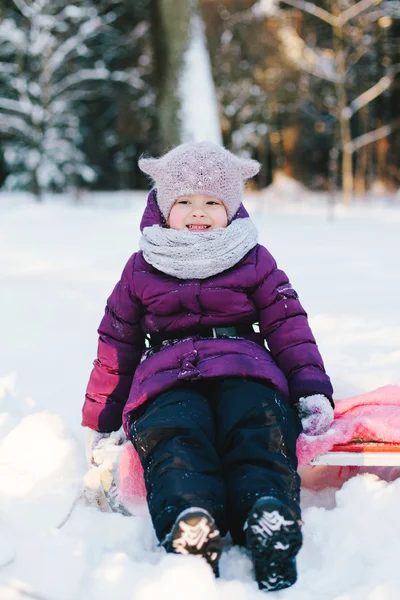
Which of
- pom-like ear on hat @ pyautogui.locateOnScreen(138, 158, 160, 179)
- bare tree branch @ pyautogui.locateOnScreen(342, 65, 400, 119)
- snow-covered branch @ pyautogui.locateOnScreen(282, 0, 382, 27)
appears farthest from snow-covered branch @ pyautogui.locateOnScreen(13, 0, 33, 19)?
pom-like ear on hat @ pyautogui.locateOnScreen(138, 158, 160, 179)

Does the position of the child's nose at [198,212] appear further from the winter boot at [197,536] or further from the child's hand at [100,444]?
the winter boot at [197,536]

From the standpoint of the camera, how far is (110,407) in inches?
83.4

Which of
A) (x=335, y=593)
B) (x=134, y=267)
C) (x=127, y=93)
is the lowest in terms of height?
(x=335, y=593)

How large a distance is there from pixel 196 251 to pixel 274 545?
0.99 meters

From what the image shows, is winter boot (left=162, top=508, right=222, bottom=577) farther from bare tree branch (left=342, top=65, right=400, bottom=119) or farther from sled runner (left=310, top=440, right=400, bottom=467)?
bare tree branch (left=342, top=65, right=400, bottom=119)

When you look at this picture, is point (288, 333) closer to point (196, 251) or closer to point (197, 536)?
point (196, 251)

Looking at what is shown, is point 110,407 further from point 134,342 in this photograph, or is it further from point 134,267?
point 134,267

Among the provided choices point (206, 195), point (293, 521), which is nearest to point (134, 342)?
point (206, 195)

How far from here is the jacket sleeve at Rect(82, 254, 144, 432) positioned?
2115mm

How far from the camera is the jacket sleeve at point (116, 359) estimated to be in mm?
2115

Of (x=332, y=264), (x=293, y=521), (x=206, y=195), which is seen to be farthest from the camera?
(x=332, y=264)

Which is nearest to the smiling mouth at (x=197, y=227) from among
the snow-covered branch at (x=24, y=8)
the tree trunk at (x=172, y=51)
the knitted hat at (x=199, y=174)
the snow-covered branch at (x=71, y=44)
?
the knitted hat at (x=199, y=174)

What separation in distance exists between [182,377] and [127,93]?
53.6 feet

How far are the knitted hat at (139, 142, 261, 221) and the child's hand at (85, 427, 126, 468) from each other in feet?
2.66
